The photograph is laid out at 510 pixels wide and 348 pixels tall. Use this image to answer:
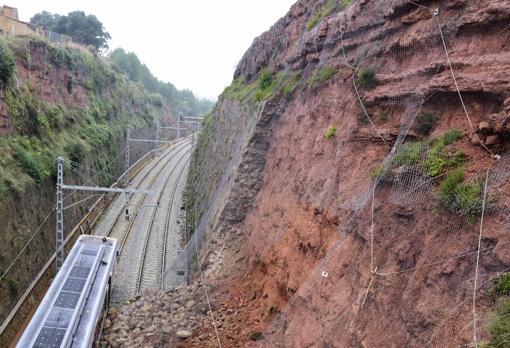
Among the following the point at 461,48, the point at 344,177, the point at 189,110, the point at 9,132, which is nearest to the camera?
the point at 461,48

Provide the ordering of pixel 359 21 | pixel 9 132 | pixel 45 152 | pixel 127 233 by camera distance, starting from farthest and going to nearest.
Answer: pixel 127 233 → pixel 45 152 → pixel 9 132 → pixel 359 21

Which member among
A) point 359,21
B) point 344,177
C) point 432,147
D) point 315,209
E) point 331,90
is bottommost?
point 315,209

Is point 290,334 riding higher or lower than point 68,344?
higher

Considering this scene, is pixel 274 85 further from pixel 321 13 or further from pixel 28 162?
pixel 28 162

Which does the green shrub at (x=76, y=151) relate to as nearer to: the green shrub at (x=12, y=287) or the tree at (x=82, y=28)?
the green shrub at (x=12, y=287)

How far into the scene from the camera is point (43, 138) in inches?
1040

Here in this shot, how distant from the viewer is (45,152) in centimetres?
2530

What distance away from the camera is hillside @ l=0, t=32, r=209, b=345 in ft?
64.2

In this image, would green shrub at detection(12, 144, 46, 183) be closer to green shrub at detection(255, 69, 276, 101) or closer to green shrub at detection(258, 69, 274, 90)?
green shrub at detection(255, 69, 276, 101)

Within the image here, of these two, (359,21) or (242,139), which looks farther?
(242,139)

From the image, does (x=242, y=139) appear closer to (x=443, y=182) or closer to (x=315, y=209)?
(x=315, y=209)

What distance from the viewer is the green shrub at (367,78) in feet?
40.2

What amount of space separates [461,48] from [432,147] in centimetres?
263

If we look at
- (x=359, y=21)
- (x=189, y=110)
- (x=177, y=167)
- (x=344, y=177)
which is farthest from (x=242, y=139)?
(x=189, y=110)
